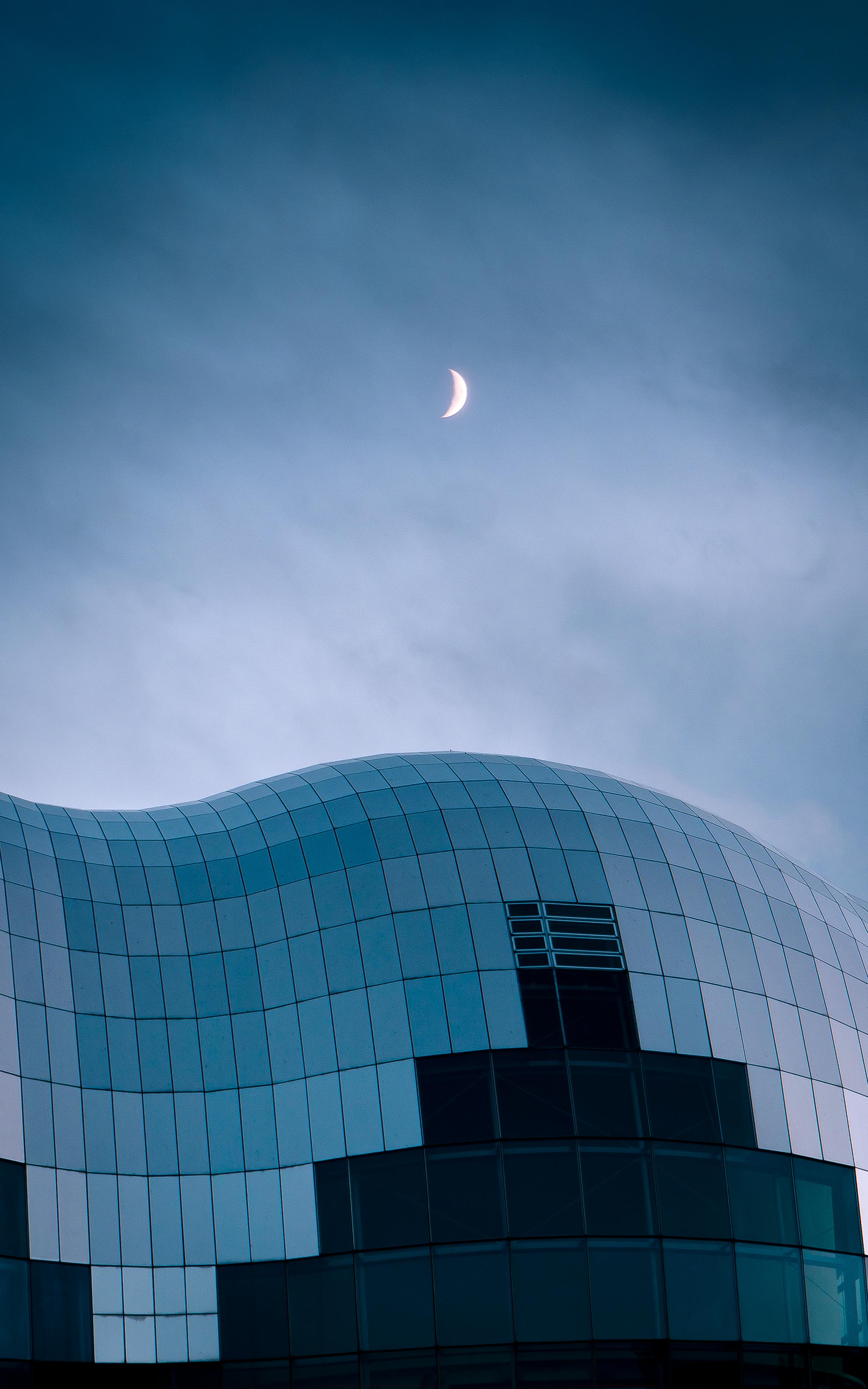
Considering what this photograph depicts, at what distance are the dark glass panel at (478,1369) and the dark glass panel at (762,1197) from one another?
912 centimetres

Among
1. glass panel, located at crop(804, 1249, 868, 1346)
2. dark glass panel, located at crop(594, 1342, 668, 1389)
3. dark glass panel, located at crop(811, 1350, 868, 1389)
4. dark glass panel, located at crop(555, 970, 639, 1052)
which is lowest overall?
dark glass panel, located at crop(811, 1350, 868, 1389)

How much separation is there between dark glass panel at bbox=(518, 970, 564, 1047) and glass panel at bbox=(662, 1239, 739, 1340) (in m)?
7.79

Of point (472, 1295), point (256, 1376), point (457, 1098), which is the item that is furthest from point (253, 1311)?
point (457, 1098)

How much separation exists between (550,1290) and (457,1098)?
6881 mm

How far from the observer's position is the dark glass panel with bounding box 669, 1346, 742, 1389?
135ft

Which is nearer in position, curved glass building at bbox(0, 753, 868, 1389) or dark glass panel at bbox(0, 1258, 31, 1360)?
dark glass panel at bbox(0, 1258, 31, 1360)

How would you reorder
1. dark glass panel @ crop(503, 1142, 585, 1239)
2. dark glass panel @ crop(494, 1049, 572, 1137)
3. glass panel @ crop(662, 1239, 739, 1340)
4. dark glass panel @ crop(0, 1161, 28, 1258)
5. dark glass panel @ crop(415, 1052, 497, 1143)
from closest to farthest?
1. dark glass panel @ crop(0, 1161, 28, 1258)
2. glass panel @ crop(662, 1239, 739, 1340)
3. dark glass panel @ crop(503, 1142, 585, 1239)
4. dark glass panel @ crop(415, 1052, 497, 1143)
5. dark glass panel @ crop(494, 1049, 572, 1137)

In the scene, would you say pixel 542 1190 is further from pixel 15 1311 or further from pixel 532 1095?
pixel 15 1311

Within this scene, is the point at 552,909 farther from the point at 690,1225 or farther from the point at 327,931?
the point at 690,1225

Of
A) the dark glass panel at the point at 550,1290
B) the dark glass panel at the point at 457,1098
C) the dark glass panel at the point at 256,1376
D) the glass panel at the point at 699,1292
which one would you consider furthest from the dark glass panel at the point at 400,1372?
the glass panel at the point at 699,1292

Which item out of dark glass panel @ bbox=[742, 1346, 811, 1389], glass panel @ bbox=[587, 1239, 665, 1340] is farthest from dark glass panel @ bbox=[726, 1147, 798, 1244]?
glass panel @ bbox=[587, 1239, 665, 1340]

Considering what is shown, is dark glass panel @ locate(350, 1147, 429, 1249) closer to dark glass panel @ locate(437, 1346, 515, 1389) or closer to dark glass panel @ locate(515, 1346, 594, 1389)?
dark glass panel @ locate(437, 1346, 515, 1389)

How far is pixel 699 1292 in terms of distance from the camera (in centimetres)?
4216

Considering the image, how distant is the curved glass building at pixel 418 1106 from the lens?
135 feet
